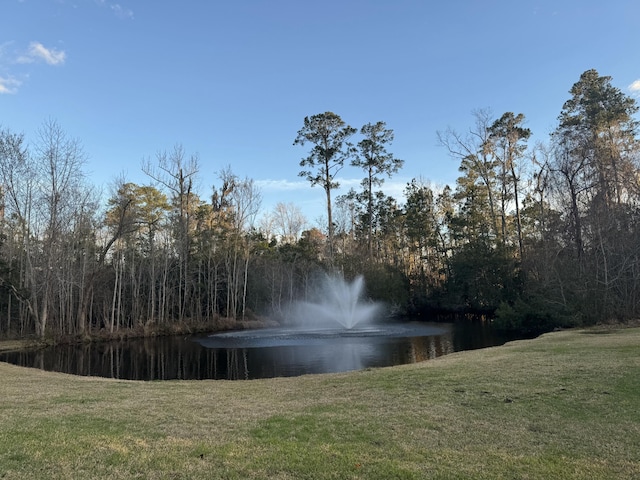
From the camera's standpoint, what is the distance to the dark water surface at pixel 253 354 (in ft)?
46.0

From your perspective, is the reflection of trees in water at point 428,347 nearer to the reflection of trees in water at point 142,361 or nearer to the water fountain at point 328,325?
the water fountain at point 328,325

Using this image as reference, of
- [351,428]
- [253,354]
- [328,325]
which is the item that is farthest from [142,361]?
[351,428]

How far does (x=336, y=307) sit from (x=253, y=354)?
1569 cm

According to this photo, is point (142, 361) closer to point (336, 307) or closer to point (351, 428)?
point (351, 428)

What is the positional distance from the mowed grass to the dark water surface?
564 centimetres

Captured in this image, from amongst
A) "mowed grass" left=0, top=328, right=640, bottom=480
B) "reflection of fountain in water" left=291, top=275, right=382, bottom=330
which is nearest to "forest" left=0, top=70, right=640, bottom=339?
"reflection of fountain in water" left=291, top=275, right=382, bottom=330

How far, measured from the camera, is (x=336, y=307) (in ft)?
107

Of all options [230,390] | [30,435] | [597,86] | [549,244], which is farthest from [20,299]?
[597,86]

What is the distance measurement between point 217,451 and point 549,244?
946 inches

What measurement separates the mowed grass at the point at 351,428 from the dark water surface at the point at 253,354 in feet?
18.5

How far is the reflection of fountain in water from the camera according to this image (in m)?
30.7

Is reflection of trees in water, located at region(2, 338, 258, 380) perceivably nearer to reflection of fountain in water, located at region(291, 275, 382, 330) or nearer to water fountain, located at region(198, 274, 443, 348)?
water fountain, located at region(198, 274, 443, 348)

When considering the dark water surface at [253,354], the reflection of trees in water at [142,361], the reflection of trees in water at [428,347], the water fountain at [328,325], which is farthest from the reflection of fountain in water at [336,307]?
the reflection of trees in water at [142,361]

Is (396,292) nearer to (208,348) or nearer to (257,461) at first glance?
(208,348)
